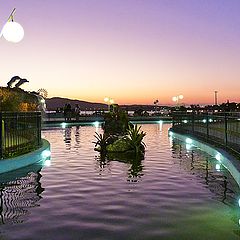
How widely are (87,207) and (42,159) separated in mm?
7332

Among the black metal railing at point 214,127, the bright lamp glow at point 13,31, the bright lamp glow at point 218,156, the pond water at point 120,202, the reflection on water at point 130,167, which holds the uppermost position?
the bright lamp glow at point 13,31

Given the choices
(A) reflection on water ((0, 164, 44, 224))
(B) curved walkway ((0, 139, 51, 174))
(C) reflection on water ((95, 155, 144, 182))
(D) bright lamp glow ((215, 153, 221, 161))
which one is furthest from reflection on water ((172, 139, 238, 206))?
(B) curved walkway ((0, 139, 51, 174))

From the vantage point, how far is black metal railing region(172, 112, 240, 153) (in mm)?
14195

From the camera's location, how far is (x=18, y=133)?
14.1 meters

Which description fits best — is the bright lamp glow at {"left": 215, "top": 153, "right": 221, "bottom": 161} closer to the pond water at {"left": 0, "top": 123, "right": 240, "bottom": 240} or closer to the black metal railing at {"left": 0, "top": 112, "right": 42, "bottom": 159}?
the pond water at {"left": 0, "top": 123, "right": 240, "bottom": 240}

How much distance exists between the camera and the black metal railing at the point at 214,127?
46.6ft

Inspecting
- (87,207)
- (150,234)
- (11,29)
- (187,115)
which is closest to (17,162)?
(11,29)

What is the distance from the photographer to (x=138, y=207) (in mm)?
7559

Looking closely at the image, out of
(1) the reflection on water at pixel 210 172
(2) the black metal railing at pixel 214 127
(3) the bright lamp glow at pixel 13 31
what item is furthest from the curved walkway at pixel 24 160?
(2) the black metal railing at pixel 214 127

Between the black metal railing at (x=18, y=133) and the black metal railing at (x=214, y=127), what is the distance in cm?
707

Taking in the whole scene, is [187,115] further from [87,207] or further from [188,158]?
[87,207]

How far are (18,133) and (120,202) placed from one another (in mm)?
7162

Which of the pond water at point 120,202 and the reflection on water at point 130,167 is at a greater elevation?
the reflection on water at point 130,167

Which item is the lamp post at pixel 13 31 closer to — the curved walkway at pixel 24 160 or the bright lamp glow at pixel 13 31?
the bright lamp glow at pixel 13 31
